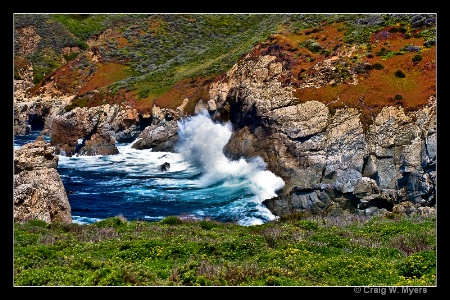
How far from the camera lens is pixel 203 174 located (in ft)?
113

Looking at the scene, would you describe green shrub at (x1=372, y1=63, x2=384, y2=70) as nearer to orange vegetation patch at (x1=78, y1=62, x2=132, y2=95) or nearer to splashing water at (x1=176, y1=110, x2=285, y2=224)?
splashing water at (x1=176, y1=110, x2=285, y2=224)

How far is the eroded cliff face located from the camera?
27094 mm

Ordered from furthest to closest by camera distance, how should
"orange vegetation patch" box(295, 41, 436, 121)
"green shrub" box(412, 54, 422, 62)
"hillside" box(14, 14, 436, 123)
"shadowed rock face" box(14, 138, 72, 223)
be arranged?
"green shrub" box(412, 54, 422, 62), "hillside" box(14, 14, 436, 123), "orange vegetation patch" box(295, 41, 436, 121), "shadowed rock face" box(14, 138, 72, 223)

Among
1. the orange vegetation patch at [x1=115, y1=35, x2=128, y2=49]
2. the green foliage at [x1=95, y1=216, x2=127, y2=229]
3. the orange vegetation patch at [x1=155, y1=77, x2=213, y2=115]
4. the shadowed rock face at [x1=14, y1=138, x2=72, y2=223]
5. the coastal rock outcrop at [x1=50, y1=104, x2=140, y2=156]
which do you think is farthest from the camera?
the orange vegetation patch at [x1=115, y1=35, x2=128, y2=49]

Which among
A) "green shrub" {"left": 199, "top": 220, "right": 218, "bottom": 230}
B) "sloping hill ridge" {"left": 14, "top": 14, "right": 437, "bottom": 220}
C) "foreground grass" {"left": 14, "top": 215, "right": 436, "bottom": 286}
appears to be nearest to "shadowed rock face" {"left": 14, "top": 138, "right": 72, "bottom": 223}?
"foreground grass" {"left": 14, "top": 215, "right": 436, "bottom": 286}

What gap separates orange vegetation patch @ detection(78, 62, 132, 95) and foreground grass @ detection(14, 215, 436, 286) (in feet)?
165

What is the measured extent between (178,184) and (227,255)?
779 inches

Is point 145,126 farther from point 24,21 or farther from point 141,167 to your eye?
point 24,21

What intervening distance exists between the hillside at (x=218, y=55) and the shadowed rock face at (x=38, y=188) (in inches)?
711

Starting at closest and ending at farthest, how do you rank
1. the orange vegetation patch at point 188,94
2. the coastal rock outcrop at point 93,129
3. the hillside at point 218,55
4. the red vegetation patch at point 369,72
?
the red vegetation patch at point 369,72 → the hillside at point 218,55 → the coastal rock outcrop at point 93,129 → the orange vegetation patch at point 188,94

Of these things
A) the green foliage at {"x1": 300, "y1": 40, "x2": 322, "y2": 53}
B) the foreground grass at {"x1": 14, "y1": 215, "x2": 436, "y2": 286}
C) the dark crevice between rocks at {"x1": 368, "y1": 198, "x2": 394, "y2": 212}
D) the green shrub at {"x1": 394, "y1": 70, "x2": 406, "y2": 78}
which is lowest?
the dark crevice between rocks at {"x1": 368, "y1": 198, "x2": 394, "y2": 212}

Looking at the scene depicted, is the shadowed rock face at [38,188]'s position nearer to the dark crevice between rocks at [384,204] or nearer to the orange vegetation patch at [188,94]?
the dark crevice between rocks at [384,204]

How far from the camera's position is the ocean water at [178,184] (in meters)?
27.1

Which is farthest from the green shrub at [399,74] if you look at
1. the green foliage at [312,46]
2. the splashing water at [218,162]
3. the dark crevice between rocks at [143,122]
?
the dark crevice between rocks at [143,122]
